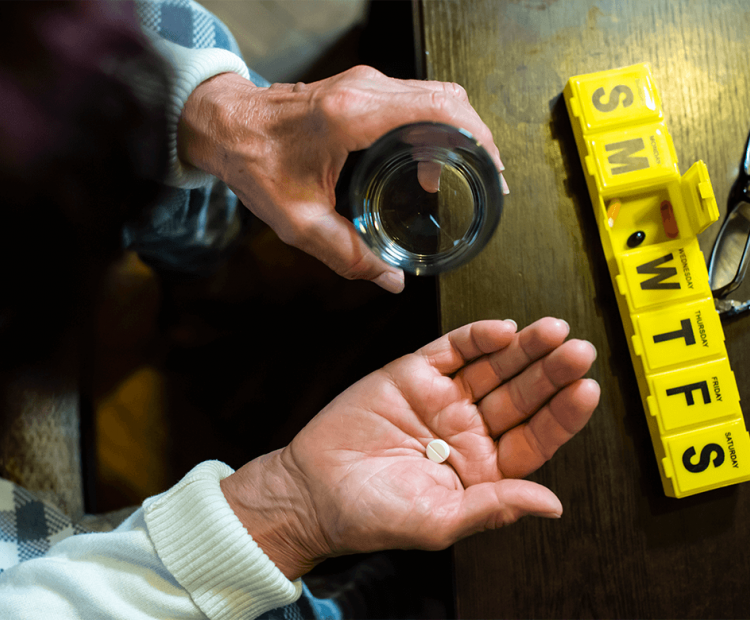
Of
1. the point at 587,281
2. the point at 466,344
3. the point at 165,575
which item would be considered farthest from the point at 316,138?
the point at 165,575

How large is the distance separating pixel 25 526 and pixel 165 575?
30 cm

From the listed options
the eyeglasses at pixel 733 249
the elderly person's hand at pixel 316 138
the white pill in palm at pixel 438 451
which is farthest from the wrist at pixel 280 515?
the eyeglasses at pixel 733 249

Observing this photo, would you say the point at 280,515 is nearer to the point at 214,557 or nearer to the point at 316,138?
the point at 214,557

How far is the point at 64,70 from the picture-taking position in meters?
0.73

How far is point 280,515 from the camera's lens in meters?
0.56

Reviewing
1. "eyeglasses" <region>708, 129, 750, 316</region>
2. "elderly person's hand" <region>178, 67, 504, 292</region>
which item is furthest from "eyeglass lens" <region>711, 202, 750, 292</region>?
"elderly person's hand" <region>178, 67, 504, 292</region>

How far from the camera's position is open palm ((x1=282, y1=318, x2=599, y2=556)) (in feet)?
1.63

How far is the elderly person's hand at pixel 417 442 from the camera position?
0.51 metres

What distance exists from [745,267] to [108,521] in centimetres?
102

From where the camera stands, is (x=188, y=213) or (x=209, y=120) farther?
(x=188, y=213)

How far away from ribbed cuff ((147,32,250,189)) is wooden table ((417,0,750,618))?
278 mm

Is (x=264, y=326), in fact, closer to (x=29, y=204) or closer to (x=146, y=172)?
(x=146, y=172)

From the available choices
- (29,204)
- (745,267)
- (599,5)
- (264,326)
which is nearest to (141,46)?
(29,204)

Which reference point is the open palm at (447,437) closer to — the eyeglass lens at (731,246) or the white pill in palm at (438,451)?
the white pill in palm at (438,451)
